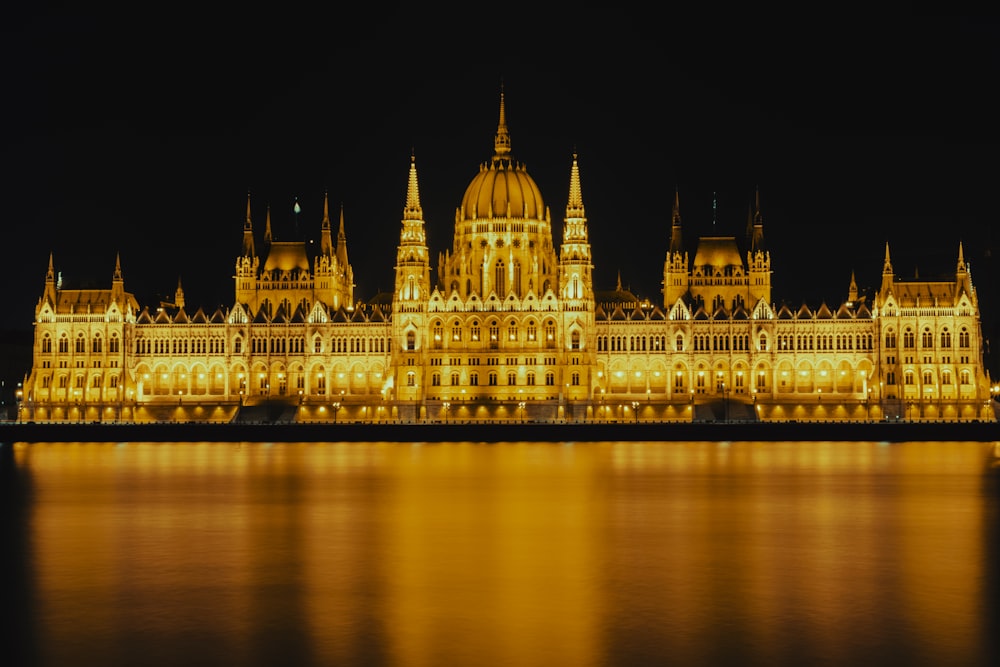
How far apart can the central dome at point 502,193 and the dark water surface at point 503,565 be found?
54.3m

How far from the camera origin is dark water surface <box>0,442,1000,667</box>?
2995 centimetres

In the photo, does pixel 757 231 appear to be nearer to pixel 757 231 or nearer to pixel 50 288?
pixel 757 231

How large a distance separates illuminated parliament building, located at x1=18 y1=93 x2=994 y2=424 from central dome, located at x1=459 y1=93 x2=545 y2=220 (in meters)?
0.18

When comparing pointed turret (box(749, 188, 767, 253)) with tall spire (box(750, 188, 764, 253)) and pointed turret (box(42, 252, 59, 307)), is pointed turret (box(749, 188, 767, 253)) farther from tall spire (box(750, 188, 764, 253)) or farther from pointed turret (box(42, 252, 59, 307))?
pointed turret (box(42, 252, 59, 307))

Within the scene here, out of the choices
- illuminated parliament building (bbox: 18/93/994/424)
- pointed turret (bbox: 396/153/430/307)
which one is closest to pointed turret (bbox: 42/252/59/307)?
illuminated parliament building (bbox: 18/93/994/424)

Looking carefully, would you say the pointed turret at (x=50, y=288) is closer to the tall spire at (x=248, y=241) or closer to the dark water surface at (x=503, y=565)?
the tall spire at (x=248, y=241)

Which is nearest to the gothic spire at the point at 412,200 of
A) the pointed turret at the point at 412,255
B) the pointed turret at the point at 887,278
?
the pointed turret at the point at 412,255

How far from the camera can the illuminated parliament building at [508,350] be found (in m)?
116

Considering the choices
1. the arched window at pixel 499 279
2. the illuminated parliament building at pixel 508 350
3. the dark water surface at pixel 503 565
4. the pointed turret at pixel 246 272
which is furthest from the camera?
the pointed turret at pixel 246 272

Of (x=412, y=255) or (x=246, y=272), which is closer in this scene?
(x=412, y=255)

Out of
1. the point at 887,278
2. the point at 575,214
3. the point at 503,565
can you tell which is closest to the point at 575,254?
the point at 575,214

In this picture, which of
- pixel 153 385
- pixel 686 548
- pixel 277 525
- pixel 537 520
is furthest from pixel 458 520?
pixel 153 385

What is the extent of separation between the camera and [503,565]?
4000cm

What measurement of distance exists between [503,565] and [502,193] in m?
87.9
